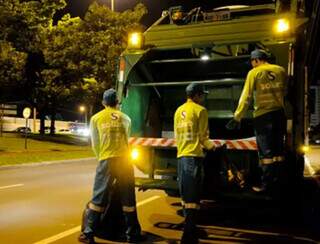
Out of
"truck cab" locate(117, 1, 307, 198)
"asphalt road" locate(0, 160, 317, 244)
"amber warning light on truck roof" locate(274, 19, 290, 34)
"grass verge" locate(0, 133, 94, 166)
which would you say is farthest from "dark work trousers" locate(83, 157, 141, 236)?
"grass verge" locate(0, 133, 94, 166)

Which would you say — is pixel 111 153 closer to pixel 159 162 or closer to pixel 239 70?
pixel 159 162

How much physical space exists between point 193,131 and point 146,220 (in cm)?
239

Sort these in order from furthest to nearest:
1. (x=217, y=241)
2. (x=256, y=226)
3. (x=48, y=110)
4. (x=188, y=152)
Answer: (x=48, y=110)
(x=256, y=226)
(x=217, y=241)
(x=188, y=152)

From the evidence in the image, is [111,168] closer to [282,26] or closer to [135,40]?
[135,40]

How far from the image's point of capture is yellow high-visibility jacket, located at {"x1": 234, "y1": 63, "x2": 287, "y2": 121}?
246 inches

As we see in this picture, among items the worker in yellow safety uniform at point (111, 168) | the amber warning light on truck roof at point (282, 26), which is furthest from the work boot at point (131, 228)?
the amber warning light on truck roof at point (282, 26)

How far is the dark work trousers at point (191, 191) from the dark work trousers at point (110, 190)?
0.70m

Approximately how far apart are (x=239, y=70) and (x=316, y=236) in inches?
119

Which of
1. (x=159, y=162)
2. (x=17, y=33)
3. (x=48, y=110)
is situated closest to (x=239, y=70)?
(x=159, y=162)

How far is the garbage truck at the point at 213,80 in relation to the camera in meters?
7.16

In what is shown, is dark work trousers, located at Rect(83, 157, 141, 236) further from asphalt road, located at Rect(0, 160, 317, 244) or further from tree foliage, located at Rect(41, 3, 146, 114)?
tree foliage, located at Rect(41, 3, 146, 114)

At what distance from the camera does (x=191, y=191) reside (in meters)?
6.27

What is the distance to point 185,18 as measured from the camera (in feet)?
28.8

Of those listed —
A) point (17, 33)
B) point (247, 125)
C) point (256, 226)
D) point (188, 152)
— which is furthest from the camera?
point (17, 33)
